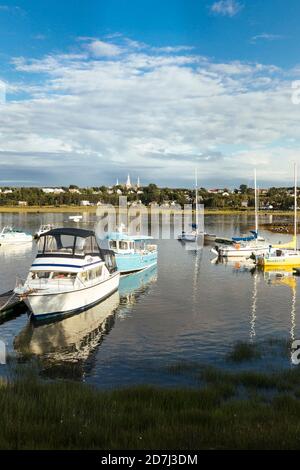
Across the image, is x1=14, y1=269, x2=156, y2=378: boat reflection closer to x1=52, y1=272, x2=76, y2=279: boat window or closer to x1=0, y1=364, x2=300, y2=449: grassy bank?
x1=52, y1=272, x2=76, y2=279: boat window

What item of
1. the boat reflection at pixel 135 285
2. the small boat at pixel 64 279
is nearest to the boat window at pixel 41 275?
the small boat at pixel 64 279

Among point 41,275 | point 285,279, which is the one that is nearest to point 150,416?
point 41,275

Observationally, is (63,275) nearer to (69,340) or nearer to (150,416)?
(69,340)

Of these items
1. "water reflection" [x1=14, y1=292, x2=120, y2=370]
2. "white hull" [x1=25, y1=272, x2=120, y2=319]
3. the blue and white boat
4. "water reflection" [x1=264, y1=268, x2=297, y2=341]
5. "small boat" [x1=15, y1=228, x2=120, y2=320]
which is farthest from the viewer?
the blue and white boat

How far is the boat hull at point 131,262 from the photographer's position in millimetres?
48156

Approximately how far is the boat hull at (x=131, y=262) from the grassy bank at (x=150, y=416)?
103 feet

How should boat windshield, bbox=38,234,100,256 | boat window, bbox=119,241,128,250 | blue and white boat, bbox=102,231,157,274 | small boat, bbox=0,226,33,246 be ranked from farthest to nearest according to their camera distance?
small boat, bbox=0,226,33,246
boat window, bbox=119,241,128,250
blue and white boat, bbox=102,231,157,274
boat windshield, bbox=38,234,100,256

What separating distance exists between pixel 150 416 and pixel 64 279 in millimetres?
17940

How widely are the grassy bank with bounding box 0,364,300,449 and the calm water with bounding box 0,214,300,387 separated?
10.1ft

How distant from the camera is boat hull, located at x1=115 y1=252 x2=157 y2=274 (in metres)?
48.2

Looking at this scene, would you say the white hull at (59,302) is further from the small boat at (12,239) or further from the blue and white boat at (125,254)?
the small boat at (12,239)

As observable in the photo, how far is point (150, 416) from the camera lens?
12414 millimetres

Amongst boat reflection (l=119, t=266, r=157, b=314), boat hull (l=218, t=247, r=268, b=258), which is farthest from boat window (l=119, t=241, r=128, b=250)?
boat hull (l=218, t=247, r=268, b=258)

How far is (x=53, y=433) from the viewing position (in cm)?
1068
